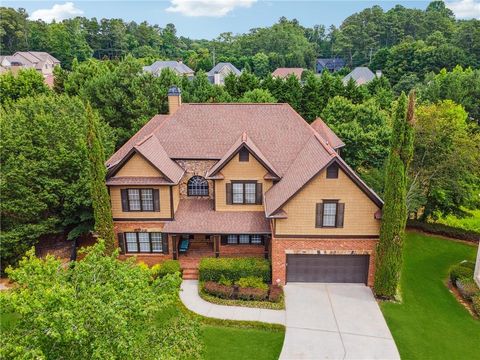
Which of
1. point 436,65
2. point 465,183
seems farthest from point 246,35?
point 465,183

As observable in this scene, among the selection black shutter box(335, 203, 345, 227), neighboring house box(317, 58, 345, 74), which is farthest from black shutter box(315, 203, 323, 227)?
neighboring house box(317, 58, 345, 74)

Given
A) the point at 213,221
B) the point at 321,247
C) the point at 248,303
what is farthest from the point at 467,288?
the point at 213,221

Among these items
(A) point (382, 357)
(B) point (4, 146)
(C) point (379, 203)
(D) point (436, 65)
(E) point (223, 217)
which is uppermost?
(D) point (436, 65)

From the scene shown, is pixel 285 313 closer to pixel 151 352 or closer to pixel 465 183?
pixel 151 352

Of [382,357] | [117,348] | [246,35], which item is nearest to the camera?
[117,348]

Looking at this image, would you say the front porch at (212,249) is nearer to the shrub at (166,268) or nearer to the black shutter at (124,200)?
the shrub at (166,268)

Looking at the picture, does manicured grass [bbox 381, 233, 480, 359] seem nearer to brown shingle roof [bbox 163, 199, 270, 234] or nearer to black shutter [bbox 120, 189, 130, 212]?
brown shingle roof [bbox 163, 199, 270, 234]
